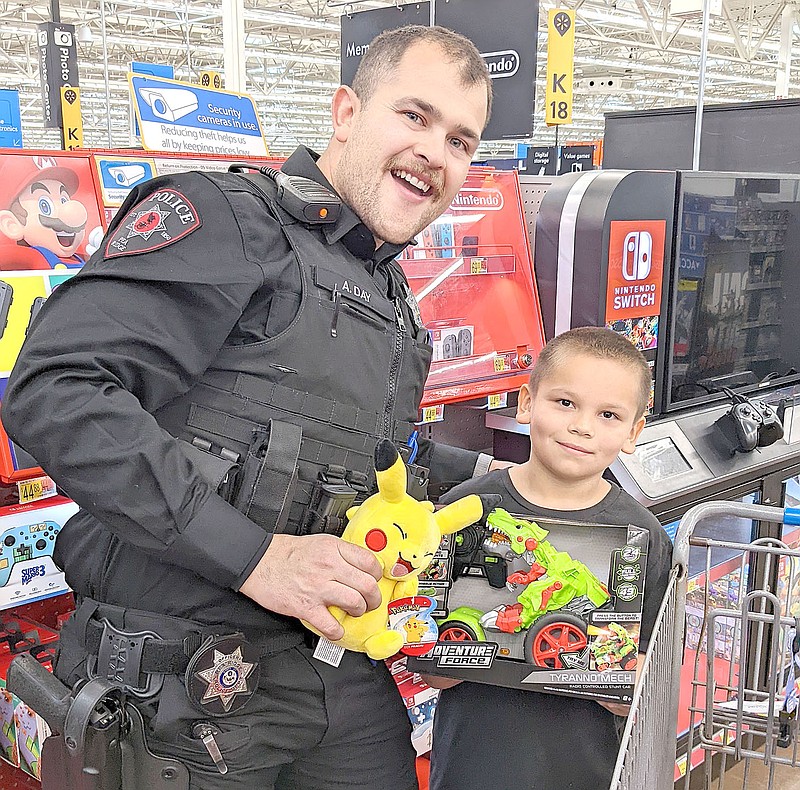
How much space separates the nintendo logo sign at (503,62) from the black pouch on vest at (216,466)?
3.32m

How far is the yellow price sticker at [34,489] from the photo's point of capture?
2.25 meters

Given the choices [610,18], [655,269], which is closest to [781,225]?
[655,269]

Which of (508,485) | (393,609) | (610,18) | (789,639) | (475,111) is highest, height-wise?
(610,18)

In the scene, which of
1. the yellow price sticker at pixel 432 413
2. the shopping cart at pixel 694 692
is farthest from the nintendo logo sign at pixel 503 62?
the shopping cart at pixel 694 692

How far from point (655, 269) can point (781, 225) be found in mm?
750

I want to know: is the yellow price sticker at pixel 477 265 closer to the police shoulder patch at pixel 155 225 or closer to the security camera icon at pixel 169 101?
the security camera icon at pixel 169 101

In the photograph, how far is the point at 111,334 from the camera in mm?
1266

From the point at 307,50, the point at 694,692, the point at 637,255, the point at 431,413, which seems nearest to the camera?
the point at 694,692

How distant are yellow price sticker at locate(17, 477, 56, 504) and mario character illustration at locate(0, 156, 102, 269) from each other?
53 centimetres

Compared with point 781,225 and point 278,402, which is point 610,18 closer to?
point 781,225

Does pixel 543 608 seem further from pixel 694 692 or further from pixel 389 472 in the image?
pixel 694 692

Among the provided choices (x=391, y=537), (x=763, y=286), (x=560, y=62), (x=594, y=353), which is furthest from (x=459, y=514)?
(x=560, y=62)

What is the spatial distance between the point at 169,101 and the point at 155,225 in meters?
2.39

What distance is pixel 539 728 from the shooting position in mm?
1686
